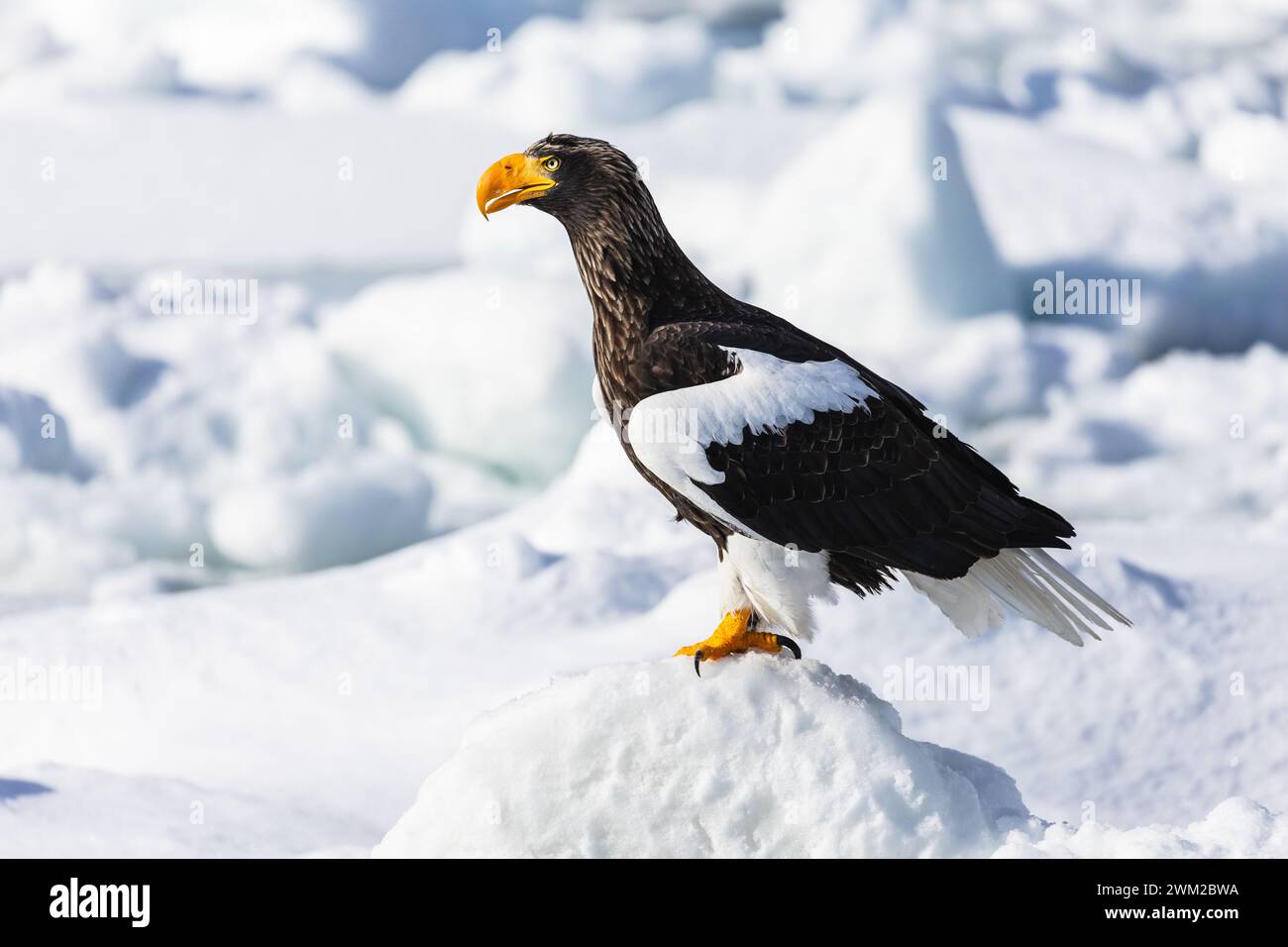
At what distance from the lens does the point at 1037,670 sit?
10.4 meters

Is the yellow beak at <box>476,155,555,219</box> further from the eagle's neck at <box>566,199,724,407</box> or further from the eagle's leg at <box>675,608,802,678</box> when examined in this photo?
the eagle's leg at <box>675,608,802,678</box>

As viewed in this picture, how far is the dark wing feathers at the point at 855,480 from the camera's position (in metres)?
4.44

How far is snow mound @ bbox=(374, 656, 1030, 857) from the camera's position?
4.35 metres

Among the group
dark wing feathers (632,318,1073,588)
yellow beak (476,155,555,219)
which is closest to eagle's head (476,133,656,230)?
yellow beak (476,155,555,219)

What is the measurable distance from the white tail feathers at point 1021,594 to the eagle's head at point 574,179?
1703 mm

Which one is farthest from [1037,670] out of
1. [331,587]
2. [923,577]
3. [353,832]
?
[331,587]

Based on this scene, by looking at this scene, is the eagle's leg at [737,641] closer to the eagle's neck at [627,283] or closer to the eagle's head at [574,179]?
the eagle's neck at [627,283]

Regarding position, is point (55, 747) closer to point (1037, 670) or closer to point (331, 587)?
point (331, 587)

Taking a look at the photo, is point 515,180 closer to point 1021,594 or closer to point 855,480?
point 855,480

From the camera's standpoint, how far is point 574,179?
4.71 meters

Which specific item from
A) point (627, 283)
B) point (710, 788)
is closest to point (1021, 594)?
point (710, 788)

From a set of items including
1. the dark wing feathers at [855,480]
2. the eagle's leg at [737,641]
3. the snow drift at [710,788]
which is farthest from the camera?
the eagle's leg at [737,641]

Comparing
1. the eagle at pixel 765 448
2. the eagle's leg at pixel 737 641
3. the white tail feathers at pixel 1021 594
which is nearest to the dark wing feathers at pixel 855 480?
the eagle at pixel 765 448

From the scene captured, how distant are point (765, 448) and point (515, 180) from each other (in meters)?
1.29
